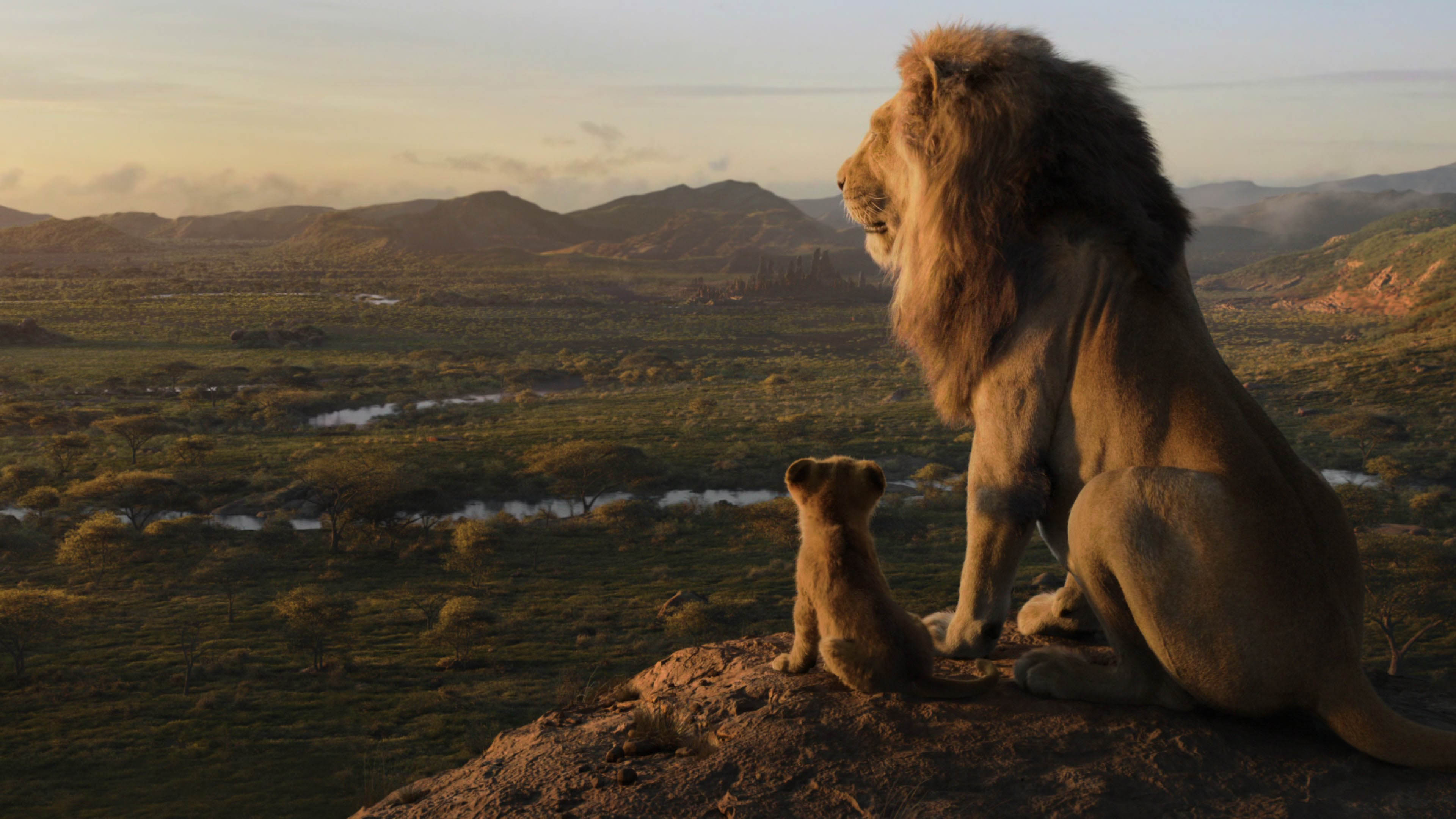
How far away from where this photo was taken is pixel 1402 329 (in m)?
88.4

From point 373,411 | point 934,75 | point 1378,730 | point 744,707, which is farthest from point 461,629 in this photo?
point 373,411

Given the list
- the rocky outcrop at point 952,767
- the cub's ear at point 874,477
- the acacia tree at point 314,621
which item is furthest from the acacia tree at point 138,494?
the cub's ear at point 874,477

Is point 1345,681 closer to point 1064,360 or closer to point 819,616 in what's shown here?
point 1064,360

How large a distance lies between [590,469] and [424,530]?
925 centimetres

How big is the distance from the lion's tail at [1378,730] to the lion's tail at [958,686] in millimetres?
1171

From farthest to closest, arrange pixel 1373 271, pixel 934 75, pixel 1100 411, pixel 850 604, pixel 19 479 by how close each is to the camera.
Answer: pixel 1373 271 → pixel 19 479 → pixel 850 604 → pixel 934 75 → pixel 1100 411

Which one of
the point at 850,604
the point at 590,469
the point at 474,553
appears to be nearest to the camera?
the point at 850,604

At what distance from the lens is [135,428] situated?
51.8 metres

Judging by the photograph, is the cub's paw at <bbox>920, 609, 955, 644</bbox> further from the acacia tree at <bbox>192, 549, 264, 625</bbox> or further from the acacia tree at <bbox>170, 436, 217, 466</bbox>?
the acacia tree at <bbox>170, 436, 217, 466</bbox>

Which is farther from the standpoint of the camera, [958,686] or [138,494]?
[138,494]

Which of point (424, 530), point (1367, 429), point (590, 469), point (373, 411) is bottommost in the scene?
point (424, 530)

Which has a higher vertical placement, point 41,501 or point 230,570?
point 41,501

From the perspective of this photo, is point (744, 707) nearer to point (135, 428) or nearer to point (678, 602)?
point (678, 602)

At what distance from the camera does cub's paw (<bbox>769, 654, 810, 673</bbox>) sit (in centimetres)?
491
